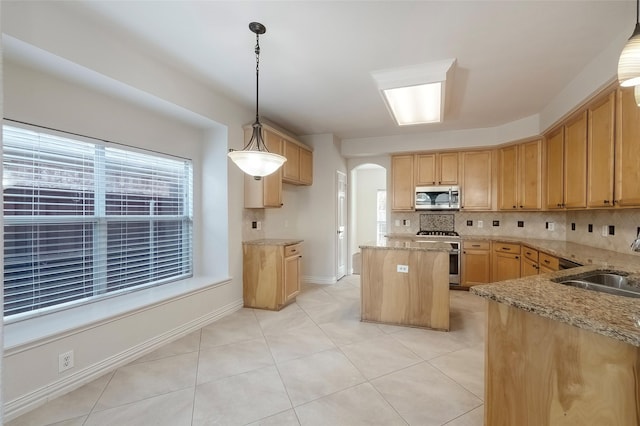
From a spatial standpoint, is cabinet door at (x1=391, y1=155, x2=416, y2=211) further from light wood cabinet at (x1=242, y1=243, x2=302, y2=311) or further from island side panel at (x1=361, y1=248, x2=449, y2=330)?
light wood cabinet at (x1=242, y1=243, x2=302, y2=311)

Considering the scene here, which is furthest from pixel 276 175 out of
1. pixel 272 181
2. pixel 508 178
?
pixel 508 178

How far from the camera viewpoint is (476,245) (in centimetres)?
481

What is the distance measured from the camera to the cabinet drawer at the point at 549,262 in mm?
3140

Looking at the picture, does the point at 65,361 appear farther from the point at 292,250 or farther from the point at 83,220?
the point at 292,250

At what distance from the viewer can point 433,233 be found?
5406 mm

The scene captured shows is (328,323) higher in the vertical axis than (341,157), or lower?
lower

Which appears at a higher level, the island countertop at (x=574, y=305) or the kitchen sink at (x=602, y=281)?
the island countertop at (x=574, y=305)

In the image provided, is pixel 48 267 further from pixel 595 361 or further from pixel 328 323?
pixel 595 361

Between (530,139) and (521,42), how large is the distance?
8.06ft

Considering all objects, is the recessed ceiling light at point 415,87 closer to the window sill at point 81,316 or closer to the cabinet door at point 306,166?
the cabinet door at point 306,166

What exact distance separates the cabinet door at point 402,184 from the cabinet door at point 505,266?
156 centimetres

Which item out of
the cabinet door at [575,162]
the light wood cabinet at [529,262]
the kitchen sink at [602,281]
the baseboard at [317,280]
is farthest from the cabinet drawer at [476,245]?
the kitchen sink at [602,281]

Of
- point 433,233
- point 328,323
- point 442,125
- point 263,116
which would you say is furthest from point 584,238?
point 263,116

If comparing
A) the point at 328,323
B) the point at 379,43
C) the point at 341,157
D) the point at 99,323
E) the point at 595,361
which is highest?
→ the point at 379,43
